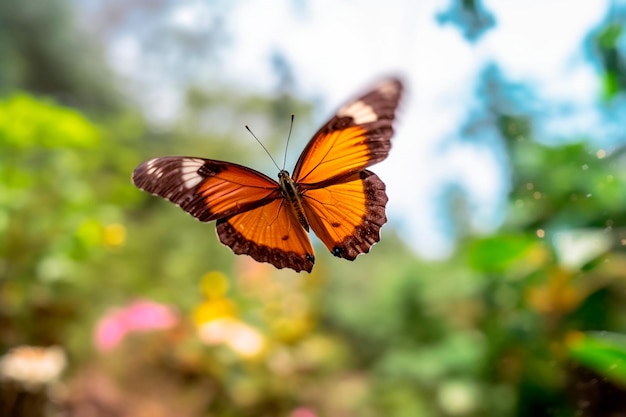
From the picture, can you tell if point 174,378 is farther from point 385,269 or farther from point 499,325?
point 499,325

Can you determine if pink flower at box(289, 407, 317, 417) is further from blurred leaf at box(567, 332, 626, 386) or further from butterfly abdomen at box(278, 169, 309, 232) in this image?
butterfly abdomen at box(278, 169, 309, 232)

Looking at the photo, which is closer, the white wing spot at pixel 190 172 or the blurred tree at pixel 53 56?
the white wing spot at pixel 190 172

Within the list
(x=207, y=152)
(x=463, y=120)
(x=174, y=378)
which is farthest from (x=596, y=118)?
(x=174, y=378)

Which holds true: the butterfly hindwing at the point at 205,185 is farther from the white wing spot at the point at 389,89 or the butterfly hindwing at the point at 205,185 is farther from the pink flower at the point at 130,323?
the pink flower at the point at 130,323

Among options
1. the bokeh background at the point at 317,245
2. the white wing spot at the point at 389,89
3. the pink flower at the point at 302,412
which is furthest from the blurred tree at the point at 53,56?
the white wing spot at the point at 389,89

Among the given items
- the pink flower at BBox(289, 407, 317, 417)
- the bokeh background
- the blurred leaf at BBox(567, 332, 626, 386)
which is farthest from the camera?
the pink flower at BBox(289, 407, 317, 417)

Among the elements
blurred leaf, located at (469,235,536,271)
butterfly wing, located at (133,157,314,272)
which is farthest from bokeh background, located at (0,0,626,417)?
butterfly wing, located at (133,157,314,272)

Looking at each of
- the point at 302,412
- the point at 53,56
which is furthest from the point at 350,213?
the point at 53,56

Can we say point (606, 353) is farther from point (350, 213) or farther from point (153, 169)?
point (153, 169)
